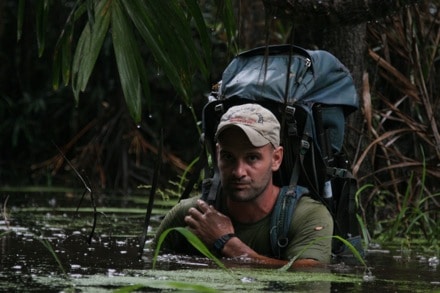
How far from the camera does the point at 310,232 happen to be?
4.96 m

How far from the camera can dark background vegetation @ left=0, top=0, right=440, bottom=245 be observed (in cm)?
670

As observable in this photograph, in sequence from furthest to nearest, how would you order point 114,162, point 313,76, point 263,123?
1. point 114,162
2. point 313,76
3. point 263,123

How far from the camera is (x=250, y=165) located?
5.02 meters

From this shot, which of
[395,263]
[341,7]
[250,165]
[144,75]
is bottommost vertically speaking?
[395,263]

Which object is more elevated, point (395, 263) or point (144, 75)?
point (144, 75)

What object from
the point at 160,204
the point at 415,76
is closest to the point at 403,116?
the point at 415,76

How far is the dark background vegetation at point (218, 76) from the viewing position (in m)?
6.70

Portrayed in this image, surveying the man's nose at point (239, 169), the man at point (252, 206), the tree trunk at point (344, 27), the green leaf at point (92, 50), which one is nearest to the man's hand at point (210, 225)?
the man at point (252, 206)

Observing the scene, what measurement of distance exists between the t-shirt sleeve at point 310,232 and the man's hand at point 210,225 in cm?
28

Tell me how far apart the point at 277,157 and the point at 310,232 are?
1.29 feet

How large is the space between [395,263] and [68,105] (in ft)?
24.3

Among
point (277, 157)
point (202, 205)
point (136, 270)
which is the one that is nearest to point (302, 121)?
point (277, 157)

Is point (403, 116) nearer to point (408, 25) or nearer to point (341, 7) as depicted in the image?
point (408, 25)

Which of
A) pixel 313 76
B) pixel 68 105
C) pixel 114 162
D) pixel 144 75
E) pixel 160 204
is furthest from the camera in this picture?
pixel 68 105
